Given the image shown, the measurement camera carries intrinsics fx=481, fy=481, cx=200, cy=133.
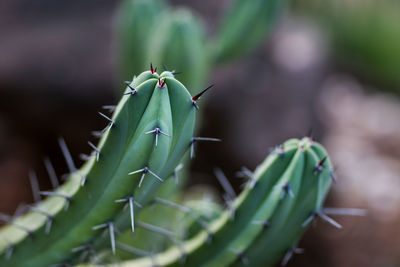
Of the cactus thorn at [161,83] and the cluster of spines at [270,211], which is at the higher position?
the cactus thorn at [161,83]

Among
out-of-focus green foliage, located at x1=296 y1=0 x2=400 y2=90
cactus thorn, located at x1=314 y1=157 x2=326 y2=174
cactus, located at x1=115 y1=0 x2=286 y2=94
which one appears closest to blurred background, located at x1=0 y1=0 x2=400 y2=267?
cactus, located at x1=115 y1=0 x2=286 y2=94

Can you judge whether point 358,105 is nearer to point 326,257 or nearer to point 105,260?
point 326,257

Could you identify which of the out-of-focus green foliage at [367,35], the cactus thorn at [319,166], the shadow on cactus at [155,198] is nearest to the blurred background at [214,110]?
the out-of-focus green foliage at [367,35]

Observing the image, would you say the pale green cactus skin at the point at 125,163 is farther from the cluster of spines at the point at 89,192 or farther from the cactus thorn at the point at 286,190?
the cactus thorn at the point at 286,190

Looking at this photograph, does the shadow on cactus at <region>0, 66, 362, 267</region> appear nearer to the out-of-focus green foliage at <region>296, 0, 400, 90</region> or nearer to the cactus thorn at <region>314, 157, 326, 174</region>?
the cactus thorn at <region>314, 157, 326, 174</region>

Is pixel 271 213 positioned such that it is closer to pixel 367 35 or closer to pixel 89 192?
pixel 89 192

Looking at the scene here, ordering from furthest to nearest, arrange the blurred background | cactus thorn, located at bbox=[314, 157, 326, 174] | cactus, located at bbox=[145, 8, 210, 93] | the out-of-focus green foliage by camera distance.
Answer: the out-of-focus green foliage
the blurred background
cactus, located at bbox=[145, 8, 210, 93]
cactus thorn, located at bbox=[314, 157, 326, 174]

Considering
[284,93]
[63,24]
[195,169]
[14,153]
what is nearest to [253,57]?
[284,93]
